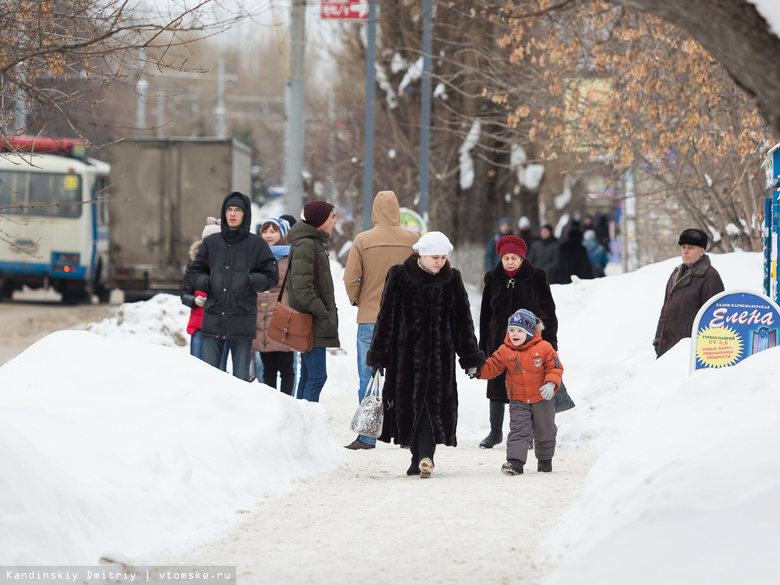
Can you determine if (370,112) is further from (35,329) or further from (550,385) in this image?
(550,385)

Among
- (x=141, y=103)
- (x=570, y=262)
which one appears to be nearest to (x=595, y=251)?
(x=570, y=262)

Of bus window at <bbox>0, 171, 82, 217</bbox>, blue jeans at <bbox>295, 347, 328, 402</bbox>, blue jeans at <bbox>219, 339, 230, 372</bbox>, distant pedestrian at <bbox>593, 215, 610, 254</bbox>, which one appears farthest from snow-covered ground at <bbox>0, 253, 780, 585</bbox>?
distant pedestrian at <bbox>593, 215, 610, 254</bbox>

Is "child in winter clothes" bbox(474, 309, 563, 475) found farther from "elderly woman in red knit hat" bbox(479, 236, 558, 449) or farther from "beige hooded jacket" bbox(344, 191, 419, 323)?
"beige hooded jacket" bbox(344, 191, 419, 323)

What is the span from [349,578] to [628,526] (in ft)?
3.88

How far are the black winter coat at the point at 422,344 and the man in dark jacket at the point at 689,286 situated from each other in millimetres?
2324

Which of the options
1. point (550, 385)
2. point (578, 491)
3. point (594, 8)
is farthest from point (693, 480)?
point (594, 8)

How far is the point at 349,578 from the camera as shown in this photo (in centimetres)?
476

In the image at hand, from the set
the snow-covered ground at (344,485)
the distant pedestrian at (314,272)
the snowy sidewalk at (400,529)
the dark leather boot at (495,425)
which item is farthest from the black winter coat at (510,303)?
the distant pedestrian at (314,272)

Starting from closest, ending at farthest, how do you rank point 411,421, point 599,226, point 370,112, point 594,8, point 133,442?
point 133,442 < point 411,421 < point 594,8 < point 370,112 < point 599,226

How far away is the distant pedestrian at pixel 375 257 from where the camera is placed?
866cm

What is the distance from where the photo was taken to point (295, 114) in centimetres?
1639

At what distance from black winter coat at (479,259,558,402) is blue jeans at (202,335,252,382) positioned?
1871 millimetres

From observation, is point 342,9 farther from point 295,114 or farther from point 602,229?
point 602,229

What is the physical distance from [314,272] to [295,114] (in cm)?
805
